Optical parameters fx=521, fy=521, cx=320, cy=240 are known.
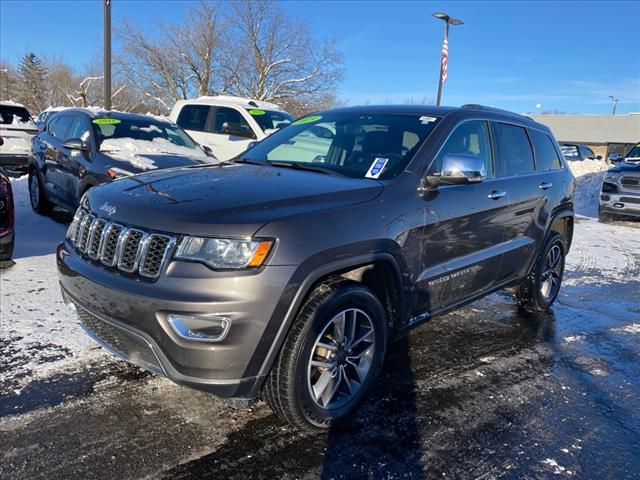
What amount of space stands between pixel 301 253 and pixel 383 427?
1.18m

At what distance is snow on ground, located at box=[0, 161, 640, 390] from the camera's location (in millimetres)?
3500

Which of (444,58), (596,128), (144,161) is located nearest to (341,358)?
(144,161)

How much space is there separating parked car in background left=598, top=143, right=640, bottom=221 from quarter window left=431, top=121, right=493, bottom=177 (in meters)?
9.84

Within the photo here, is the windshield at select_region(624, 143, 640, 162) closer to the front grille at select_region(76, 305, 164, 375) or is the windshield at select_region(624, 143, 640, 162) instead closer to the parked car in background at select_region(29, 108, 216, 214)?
the parked car in background at select_region(29, 108, 216, 214)

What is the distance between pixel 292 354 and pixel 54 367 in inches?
71.1

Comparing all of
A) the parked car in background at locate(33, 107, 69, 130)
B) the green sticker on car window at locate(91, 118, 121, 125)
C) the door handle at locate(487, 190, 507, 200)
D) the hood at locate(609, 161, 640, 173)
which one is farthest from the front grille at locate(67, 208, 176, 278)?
the hood at locate(609, 161, 640, 173)

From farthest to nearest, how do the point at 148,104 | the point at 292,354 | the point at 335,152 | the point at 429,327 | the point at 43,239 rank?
the point at 148,104, the point at 43,239, the point at 429,327, the point at 335,152, the point at 292,354

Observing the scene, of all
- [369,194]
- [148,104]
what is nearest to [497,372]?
[369,194]

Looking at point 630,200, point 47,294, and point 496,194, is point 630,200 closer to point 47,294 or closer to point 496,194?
point 496,194

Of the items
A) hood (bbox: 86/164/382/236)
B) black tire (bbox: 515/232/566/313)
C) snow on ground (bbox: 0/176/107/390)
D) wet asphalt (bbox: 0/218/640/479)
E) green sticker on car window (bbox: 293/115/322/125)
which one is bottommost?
wet asphalt (bbox: 0/218/640/479)

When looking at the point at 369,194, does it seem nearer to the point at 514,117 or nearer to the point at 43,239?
the point at 514,117

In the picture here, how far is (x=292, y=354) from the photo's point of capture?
2.61m

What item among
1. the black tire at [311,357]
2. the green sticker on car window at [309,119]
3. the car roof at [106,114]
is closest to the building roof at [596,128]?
the car roof at [106,114]

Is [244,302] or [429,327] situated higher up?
[244,302]
